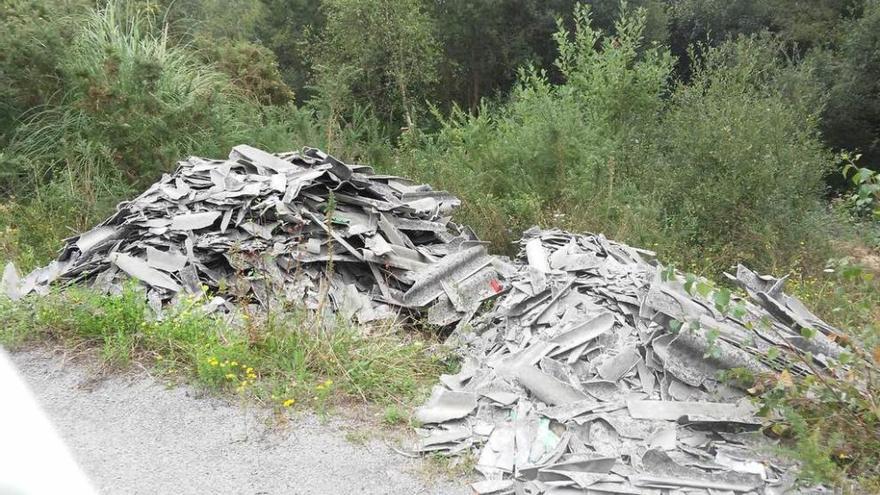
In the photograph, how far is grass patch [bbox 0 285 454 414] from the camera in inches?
167

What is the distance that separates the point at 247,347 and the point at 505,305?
190 centimetres

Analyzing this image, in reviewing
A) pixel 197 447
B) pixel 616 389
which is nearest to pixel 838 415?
pixel 616 389

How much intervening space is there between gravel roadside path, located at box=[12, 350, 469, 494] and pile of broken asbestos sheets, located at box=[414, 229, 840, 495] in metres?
0.38

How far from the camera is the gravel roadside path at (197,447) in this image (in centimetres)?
342

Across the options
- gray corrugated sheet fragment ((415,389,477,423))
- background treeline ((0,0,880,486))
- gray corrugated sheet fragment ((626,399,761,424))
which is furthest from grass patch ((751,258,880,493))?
background treeline ((0,0,880,486))

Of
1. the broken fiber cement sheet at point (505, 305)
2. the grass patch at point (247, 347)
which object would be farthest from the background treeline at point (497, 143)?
the grass patch at point (247, 347)

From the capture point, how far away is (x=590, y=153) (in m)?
8.28

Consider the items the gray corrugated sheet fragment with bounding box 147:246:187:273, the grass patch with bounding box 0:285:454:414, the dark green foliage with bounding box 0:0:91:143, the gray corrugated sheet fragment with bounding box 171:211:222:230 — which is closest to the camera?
the grass patch with bounding box 0:285:454:414

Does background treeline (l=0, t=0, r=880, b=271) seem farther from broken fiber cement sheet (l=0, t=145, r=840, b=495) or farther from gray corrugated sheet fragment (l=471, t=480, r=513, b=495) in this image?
gray corrugated sheet fragment (l=471, t=480, r=513, b=495)

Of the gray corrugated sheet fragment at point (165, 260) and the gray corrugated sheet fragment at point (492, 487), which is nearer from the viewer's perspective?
the gray corrugated sheet fragment at point (492, 487)

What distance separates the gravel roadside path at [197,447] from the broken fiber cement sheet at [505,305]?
0.40m

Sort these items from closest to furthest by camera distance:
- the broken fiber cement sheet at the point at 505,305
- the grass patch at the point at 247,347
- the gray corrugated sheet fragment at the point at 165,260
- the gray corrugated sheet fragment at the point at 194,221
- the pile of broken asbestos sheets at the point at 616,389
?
the pile of broken asbestos sheets at the point at 616,389, the broken fiber cement sheet at the point at 505,305, the grass patch at the point at 247,347, the gray corrugated sheet fragment at the point at 165,260, the gray corrugated sheet fragment at the point at 194,221

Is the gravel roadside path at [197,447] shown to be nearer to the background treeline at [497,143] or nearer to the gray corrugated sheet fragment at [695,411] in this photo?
the gray corrugated sheet fragment at [695,411]

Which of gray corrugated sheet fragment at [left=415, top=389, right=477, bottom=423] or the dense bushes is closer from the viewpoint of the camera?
gray corrugated sheet fragment at [left=415, top=389, right=477, bottom=423]
